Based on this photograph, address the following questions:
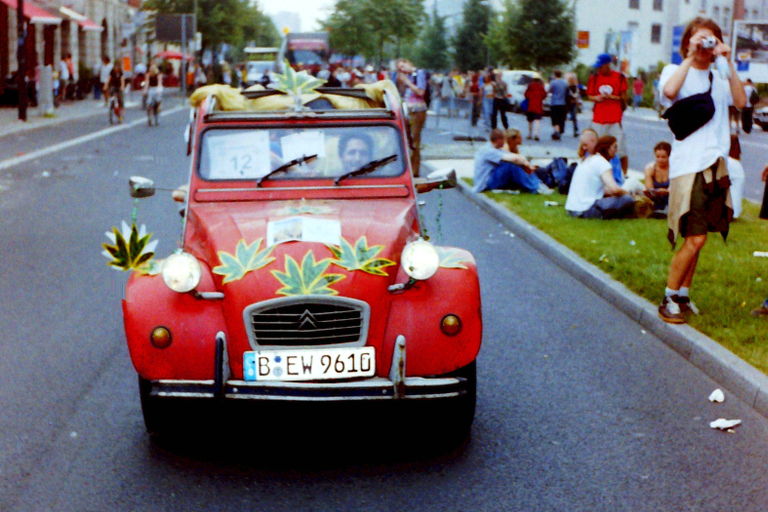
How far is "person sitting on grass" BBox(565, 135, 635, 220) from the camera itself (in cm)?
1327

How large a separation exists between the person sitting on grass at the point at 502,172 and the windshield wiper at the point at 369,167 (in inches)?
398

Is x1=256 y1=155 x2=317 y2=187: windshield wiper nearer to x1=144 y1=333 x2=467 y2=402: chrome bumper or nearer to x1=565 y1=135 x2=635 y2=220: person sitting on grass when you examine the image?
x1=144 y1=333 x2=467 y2=402: chrome bumper

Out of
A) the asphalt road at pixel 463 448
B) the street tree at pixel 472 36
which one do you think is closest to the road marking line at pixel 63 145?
the asphalt road at pixel 463 448

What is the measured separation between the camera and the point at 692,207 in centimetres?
751

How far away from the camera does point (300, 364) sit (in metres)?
4.95

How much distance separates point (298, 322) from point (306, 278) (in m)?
0.20

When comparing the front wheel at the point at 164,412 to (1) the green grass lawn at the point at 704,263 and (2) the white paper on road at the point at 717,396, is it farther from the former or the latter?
(1) the green grass lawn at the point at 704,263

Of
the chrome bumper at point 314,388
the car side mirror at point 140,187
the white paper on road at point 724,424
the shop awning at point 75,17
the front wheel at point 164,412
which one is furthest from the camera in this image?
the shop awning at point 75,17

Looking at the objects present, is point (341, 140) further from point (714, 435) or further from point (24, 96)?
point (24, 96)

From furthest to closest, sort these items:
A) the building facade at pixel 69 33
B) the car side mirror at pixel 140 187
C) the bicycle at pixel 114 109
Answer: the building facade at pixel 69 33 → the bicycle at pixel 114 109 → the car side mirror at pixel 140 187

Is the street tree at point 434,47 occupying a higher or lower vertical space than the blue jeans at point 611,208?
higher

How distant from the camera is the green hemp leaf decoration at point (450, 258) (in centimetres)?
538

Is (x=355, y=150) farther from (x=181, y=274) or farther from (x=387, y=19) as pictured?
(x=387, y=19)

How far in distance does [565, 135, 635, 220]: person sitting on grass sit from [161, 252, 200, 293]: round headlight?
29.0 ft
